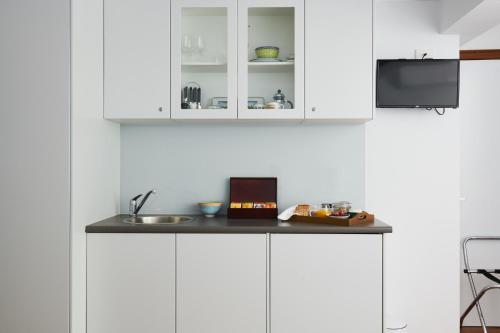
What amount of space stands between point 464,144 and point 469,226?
0.65m

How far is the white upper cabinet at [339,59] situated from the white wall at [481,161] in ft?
4.33

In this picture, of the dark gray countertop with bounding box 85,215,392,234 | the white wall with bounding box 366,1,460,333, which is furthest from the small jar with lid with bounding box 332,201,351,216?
the white wall with bounding box 366,1,460,333

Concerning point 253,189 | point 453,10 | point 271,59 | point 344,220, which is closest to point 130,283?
point 253,189

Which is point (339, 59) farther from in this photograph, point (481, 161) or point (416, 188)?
point (481, 161)

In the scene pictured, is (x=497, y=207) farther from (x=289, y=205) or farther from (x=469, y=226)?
(x=289, y=205)

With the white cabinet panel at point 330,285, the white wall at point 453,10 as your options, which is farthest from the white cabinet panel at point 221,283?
the white wall at point 453,10

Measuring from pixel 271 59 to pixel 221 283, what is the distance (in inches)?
Result: 52.7

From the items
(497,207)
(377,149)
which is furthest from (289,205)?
(497,207)

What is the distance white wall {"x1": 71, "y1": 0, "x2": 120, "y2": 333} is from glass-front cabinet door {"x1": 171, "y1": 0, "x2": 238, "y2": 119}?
435 mm

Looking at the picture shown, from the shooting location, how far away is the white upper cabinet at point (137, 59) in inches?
97.7

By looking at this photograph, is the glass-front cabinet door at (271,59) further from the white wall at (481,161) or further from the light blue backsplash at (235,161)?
the white wall at (481,161)

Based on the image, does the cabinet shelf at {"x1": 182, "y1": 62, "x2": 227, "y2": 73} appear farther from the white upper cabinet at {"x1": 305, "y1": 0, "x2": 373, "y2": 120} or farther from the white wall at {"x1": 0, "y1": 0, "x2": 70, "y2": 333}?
the white wall at {"x1": 0, "y1": 0, "x2": 70, "y2": 333}

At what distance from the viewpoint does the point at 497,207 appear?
329 cm

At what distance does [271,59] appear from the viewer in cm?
254
